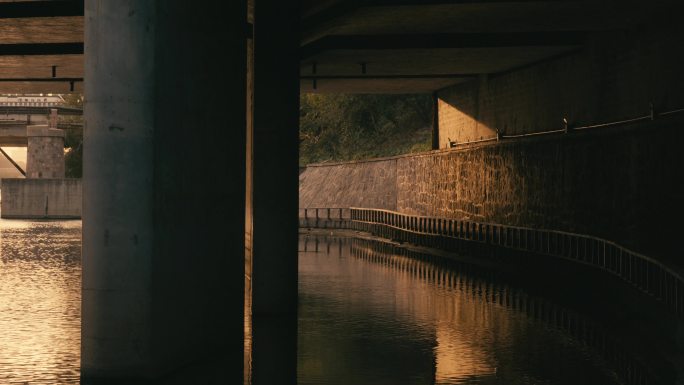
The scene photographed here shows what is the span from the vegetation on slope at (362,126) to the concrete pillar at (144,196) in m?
62.2

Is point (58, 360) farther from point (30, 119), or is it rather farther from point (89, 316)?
point (30, 119)

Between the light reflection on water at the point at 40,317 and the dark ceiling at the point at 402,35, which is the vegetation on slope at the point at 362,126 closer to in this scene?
the dark ceiling at the point at 402,35

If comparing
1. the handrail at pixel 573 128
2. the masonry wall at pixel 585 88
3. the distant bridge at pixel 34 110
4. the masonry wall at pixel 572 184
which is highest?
the distant bridge at pixel 34 110

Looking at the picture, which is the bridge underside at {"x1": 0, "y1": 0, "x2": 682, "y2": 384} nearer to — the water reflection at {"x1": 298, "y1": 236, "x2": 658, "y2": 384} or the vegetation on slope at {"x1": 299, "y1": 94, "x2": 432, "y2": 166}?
the water reflection at {"x1": 298, "y1": 236, "x2": 658, "y2": 384}

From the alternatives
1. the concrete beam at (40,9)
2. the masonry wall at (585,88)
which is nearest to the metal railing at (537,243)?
the masonry wall at (585,88)

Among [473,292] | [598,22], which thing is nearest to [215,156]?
[473,292]

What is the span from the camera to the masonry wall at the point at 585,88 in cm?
2686

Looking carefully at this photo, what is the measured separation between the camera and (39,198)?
284ft

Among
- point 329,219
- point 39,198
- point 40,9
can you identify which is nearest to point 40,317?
point 40,9

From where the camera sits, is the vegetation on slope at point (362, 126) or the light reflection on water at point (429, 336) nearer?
the light reflection on water at point (429, 336)

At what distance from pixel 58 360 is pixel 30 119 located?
86.2 meters

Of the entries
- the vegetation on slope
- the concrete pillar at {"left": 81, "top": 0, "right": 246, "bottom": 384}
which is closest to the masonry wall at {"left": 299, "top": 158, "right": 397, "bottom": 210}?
→ the vegetation on slope

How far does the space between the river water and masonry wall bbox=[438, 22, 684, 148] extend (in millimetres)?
5741

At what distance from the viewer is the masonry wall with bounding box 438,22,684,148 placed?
26.9 m
